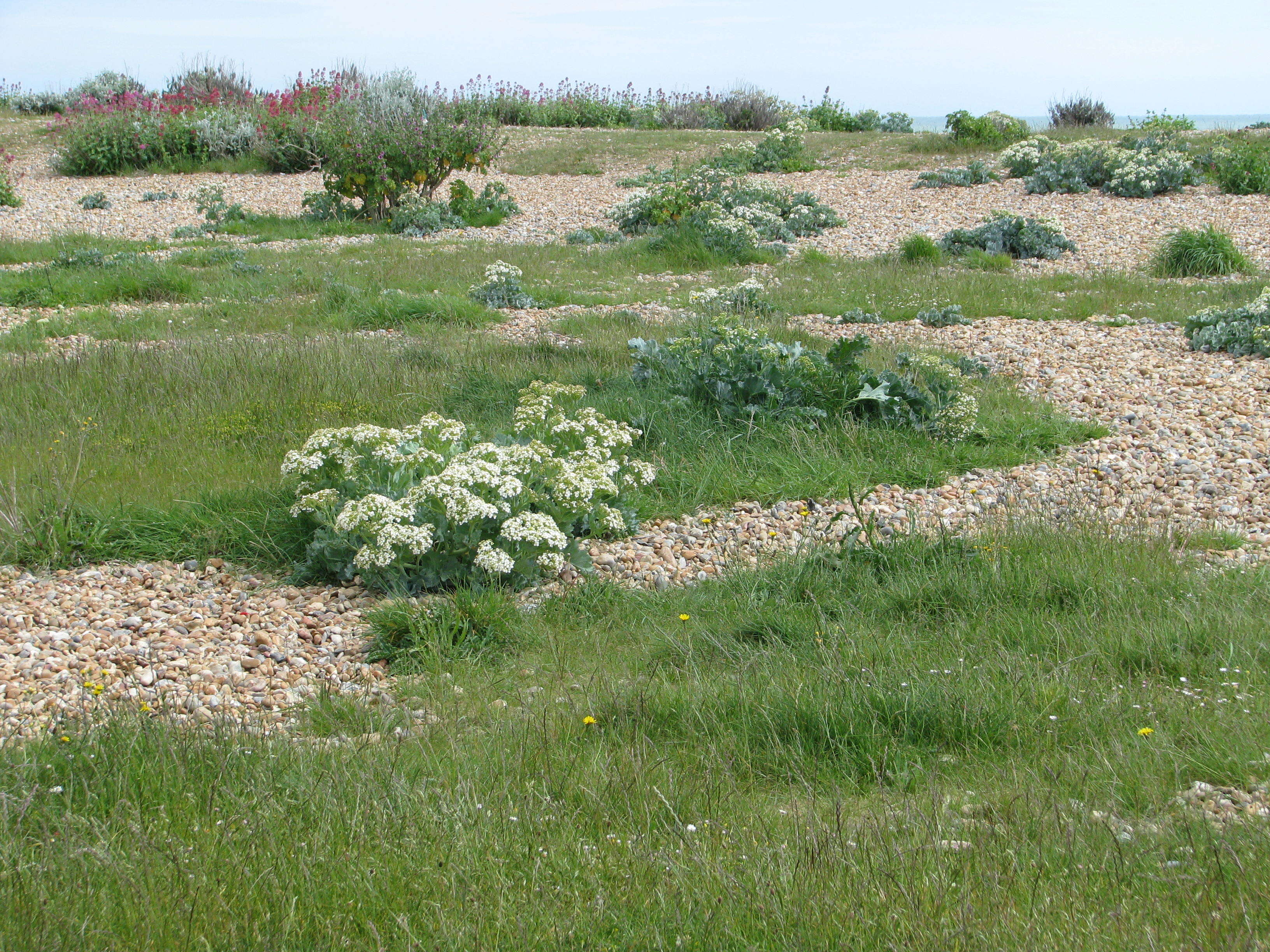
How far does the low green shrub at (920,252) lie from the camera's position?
12.4 metres

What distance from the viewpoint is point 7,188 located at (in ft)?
57.1

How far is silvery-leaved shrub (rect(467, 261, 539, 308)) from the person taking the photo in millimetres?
10188

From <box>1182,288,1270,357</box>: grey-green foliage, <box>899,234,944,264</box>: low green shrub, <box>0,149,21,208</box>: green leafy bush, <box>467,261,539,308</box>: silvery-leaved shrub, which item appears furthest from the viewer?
<box>0,149,21,208</box>: green leafy bush

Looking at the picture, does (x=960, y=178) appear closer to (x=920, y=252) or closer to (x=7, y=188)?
(x=920, y=252)

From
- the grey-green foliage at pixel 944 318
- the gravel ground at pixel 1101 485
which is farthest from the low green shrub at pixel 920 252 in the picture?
the gravel ground at pixel 1101 485

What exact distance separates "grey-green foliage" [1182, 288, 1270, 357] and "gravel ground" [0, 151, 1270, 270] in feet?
11.6

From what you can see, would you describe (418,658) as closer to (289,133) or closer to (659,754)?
(659,754)

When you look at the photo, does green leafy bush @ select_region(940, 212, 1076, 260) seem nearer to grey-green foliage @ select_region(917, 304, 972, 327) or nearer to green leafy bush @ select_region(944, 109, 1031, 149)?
grey-green foliage @ select_region(917, 304, 972, 327)

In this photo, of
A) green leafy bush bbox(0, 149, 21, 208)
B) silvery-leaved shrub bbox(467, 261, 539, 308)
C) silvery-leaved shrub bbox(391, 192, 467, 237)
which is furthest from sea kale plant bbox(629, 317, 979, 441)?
green leafy bush bbox(0, 149, 21, 208)

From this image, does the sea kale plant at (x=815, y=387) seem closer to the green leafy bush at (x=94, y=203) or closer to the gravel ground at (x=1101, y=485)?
the gravel ground at (x=1101, y=485)

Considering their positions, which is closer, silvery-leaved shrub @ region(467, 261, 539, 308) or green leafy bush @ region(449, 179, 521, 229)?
silvery-leaved shrub @ region(467, 261, 539, 308)

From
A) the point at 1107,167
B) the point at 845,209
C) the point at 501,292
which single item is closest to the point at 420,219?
the point at 501,292

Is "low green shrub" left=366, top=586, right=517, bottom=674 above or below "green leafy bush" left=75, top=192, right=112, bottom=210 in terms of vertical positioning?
below

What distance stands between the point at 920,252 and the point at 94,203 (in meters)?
13.9
